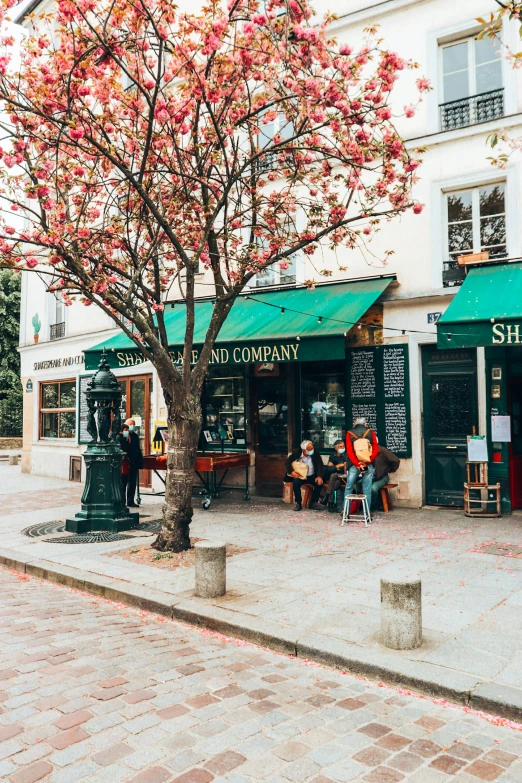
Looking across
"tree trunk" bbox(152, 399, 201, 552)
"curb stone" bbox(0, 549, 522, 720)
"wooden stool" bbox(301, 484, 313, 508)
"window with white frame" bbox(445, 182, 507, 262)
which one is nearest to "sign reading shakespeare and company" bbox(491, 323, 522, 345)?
"window with white frame" bbox(445, 182, 507, 262)

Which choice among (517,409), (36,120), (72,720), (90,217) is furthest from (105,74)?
(517,409)

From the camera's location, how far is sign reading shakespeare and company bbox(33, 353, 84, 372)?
57.0 ft

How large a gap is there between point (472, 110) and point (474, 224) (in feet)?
Answer: 6.34

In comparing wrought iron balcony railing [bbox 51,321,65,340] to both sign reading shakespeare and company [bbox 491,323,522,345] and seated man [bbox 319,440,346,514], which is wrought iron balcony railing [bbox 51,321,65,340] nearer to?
seated man [bbox 319,440,346,514]

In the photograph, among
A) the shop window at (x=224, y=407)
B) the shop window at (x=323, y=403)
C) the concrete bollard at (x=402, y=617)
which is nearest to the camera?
the concrete bollard at (x=402, y=617)

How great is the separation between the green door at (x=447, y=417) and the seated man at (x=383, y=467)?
2.60 feet

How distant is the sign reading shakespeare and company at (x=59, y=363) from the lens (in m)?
17.4

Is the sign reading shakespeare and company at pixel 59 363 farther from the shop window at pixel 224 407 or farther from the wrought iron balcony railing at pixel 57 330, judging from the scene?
the shop window at pixel 224 407

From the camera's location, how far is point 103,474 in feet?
32.3

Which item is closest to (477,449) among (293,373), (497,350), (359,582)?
(497,350)

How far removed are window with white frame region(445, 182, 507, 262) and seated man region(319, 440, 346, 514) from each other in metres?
3.86

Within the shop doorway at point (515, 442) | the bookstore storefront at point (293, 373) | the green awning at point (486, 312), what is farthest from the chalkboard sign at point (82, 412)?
the shop doorway at point (515, 442)

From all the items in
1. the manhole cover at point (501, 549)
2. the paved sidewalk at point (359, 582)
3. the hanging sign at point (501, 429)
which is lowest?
the paved sidewalk at point (359, 582)

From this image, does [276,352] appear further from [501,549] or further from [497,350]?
[501,549]
